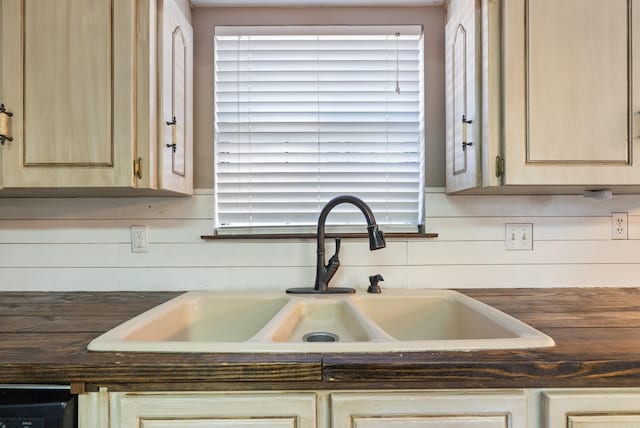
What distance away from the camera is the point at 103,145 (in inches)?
44.9

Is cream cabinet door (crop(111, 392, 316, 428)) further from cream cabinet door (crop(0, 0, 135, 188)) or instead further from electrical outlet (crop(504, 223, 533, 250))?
electrical outlet (crop(504, 223, 533, 250))

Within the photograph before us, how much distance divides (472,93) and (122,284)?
4.84 ft

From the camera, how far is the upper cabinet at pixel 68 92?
113cm

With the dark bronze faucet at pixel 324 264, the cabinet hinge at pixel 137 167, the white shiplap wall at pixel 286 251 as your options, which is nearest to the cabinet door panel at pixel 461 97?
the white shiplap wall at pixel 286 251

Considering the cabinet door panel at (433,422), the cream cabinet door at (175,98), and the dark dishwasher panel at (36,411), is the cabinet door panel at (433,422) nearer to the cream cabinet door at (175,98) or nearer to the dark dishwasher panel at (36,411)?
the dark dishwasher panel at (36,411)

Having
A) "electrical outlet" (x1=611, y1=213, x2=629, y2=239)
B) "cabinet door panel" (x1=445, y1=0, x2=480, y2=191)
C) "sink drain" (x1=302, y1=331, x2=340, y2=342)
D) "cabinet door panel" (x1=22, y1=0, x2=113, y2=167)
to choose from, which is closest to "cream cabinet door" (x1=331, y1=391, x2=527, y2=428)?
"sink drain" (x1=302, y1=331, x2=340, y2=342)

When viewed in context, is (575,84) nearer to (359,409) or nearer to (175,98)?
(359,409)

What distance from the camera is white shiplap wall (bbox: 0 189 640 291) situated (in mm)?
1515

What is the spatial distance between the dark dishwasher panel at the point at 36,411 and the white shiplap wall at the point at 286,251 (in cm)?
76

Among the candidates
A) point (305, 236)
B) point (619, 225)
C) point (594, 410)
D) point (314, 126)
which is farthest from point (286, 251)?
point (619, 225)

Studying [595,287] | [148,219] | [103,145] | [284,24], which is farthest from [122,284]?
[595,287]

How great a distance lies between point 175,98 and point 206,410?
1.02 meters

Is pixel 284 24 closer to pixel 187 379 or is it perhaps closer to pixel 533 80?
pixel 533 80

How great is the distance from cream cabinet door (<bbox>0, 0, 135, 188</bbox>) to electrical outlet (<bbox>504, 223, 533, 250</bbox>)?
139 centimetres
